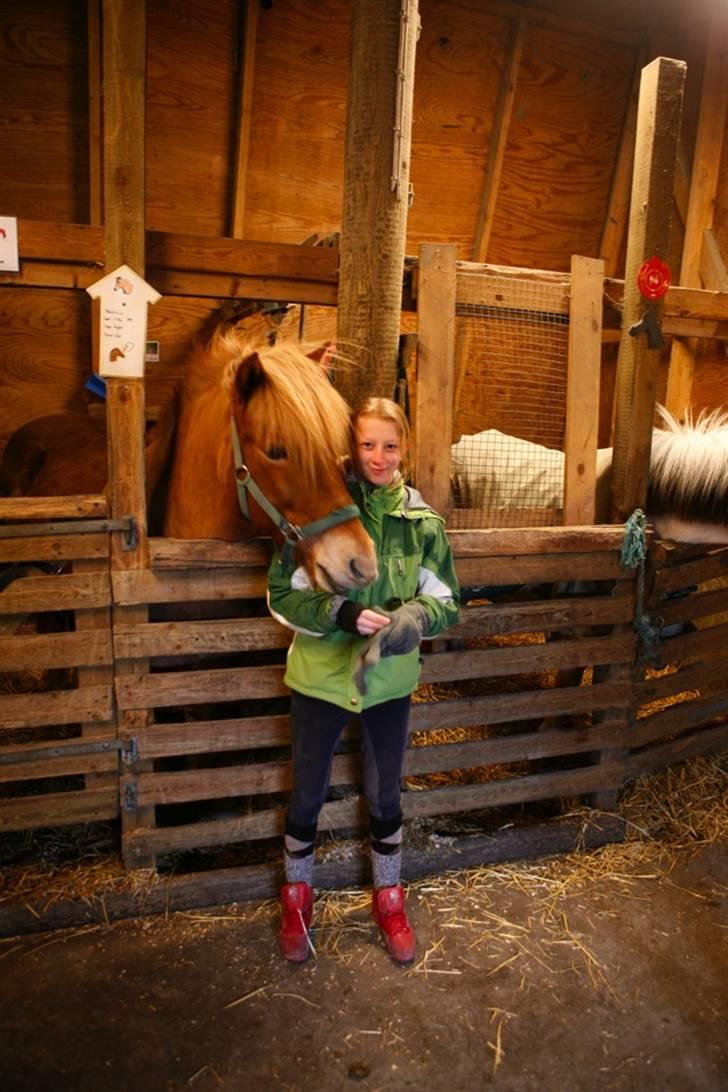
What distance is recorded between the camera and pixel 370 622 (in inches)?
76.3

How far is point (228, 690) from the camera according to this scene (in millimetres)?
2568

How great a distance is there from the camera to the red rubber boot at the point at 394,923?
7.72ft

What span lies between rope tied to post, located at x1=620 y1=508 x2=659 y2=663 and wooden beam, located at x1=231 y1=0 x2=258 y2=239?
2.93 meters

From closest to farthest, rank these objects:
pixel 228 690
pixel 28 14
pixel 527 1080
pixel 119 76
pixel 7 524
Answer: pixel 527 1080
pixel 119 76
pixel 7 524
pixel 228 690
pixel 28 14

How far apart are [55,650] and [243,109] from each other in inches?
128

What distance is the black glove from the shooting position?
6.38ft

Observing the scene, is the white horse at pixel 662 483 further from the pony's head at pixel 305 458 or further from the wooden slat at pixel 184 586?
the pony's head at pixel 305 458

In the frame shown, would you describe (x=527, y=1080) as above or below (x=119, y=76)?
below

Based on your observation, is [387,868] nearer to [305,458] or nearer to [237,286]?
[305,458]

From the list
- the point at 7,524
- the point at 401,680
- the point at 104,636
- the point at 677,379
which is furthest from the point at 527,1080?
the point at 677,379

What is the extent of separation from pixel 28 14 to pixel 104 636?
129 inches

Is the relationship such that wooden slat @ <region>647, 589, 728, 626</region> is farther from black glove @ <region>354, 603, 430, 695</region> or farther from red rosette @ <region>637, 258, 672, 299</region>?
black glove @ <region>354, 603, 430, 695</region>

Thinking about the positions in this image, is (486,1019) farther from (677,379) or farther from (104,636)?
(677,379)

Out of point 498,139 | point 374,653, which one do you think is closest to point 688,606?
point 374,653
